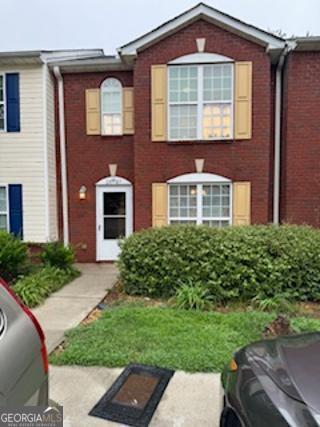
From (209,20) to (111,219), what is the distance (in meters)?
5.76

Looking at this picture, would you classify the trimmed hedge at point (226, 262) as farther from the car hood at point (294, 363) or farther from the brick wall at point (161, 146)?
the car hood at point (294, 363)

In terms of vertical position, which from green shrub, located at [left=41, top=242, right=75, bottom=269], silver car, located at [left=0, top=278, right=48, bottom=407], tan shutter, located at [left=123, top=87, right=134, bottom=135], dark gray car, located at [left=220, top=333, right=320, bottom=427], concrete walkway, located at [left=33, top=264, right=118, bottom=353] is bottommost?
concrete walkway, located at [left=33, top=264, right=118, bottom=353]

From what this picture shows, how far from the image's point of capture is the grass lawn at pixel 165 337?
3787 mm

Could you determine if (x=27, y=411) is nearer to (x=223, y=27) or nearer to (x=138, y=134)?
(x=138, y=134)

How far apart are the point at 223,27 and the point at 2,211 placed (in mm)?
7668

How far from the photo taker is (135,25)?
31938mm

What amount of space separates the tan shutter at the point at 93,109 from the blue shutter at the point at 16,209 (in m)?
2.65

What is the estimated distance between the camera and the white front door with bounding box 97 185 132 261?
9508 mm

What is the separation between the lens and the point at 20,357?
1.75 meters

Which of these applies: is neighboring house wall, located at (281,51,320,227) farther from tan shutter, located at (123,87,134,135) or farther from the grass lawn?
the grass lawn

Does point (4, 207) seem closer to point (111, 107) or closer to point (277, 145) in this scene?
point (111, 107)

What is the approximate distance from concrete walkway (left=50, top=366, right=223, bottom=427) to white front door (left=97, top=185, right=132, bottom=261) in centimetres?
596

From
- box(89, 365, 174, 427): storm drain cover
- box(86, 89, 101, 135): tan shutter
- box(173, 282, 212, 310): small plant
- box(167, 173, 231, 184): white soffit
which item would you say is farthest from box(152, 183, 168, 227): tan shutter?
box(89, 365, 174, 427): storm drain cover

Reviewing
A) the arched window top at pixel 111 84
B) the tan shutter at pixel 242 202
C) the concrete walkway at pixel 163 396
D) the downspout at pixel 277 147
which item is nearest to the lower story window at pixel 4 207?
the arched window top at pixel 111 84
